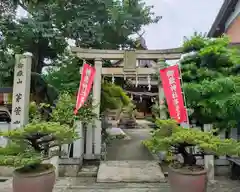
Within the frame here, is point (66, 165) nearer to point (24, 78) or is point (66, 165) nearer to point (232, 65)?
point (24, 78)

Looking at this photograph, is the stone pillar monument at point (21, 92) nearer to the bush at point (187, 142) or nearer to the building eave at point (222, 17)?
the bush at point (187, 142)

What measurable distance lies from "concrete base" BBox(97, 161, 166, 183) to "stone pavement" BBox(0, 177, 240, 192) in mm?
203

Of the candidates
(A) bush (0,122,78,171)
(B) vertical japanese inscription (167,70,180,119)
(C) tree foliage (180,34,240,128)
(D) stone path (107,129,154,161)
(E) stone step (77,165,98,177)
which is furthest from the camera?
(D) stone path (107,129,154,161)

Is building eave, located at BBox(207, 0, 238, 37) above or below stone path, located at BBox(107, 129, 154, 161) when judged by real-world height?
above

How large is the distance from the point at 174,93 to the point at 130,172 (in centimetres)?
233

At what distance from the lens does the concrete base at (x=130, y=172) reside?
5.32m

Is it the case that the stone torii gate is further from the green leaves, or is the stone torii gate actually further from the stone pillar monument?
the green leaves

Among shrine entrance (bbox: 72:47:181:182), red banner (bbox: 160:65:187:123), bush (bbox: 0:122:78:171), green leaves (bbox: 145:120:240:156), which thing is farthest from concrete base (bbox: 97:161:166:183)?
bush (bbox: 0:122:78:171)

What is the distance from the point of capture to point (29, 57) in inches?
246

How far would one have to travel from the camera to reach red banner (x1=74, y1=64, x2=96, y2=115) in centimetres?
635

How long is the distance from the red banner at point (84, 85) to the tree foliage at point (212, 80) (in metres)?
2.74

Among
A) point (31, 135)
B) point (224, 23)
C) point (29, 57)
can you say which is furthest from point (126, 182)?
point (224, 23)

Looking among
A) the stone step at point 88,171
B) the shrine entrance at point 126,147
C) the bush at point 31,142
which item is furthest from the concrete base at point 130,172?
the bush at point 31,142

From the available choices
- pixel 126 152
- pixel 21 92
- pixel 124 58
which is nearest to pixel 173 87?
pixel 124 58
